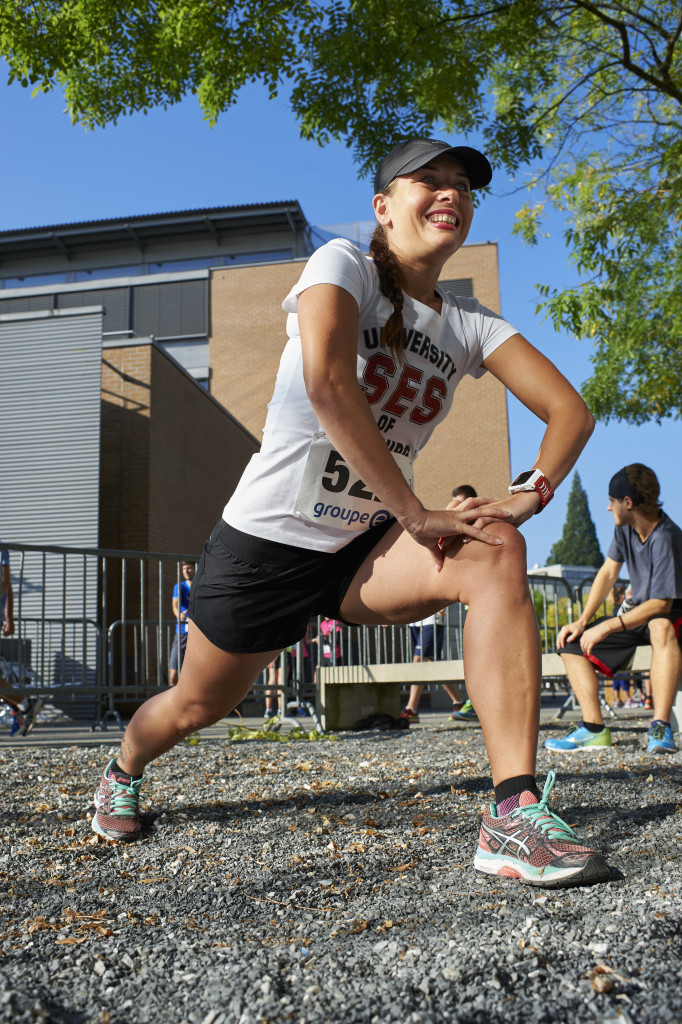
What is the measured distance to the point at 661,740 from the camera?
204 inches

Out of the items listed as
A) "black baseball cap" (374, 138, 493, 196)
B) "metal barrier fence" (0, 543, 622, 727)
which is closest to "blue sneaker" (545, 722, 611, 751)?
"metal barrier fence" (0, 543, 622, 727)

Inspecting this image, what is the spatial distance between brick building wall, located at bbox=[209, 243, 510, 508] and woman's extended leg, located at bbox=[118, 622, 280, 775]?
25.7 metres

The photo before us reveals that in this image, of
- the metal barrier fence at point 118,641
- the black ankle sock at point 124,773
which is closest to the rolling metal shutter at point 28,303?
the metal barrier fence at point 118,641

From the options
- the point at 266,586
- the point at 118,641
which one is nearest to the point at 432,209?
the point at 266,586

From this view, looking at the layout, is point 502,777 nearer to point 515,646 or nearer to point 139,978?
point 515,646

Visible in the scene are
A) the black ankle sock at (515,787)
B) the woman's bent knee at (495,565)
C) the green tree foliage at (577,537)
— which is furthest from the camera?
the green tree foliage at (577,537)

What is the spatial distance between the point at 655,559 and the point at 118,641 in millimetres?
8252

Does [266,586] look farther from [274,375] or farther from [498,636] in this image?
[274,375]

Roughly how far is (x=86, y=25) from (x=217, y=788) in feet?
21.5

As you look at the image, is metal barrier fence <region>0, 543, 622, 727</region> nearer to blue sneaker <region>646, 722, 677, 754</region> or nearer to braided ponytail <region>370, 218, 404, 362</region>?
blue sneaker <region>646, 722, 677, 754</region>

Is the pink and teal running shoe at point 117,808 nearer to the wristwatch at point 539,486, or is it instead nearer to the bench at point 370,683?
the wristwatch at point 539,486

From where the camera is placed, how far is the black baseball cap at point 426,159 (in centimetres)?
251

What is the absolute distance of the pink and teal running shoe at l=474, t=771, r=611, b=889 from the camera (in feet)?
6.43

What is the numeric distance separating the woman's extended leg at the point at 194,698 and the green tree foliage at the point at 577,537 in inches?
3149
